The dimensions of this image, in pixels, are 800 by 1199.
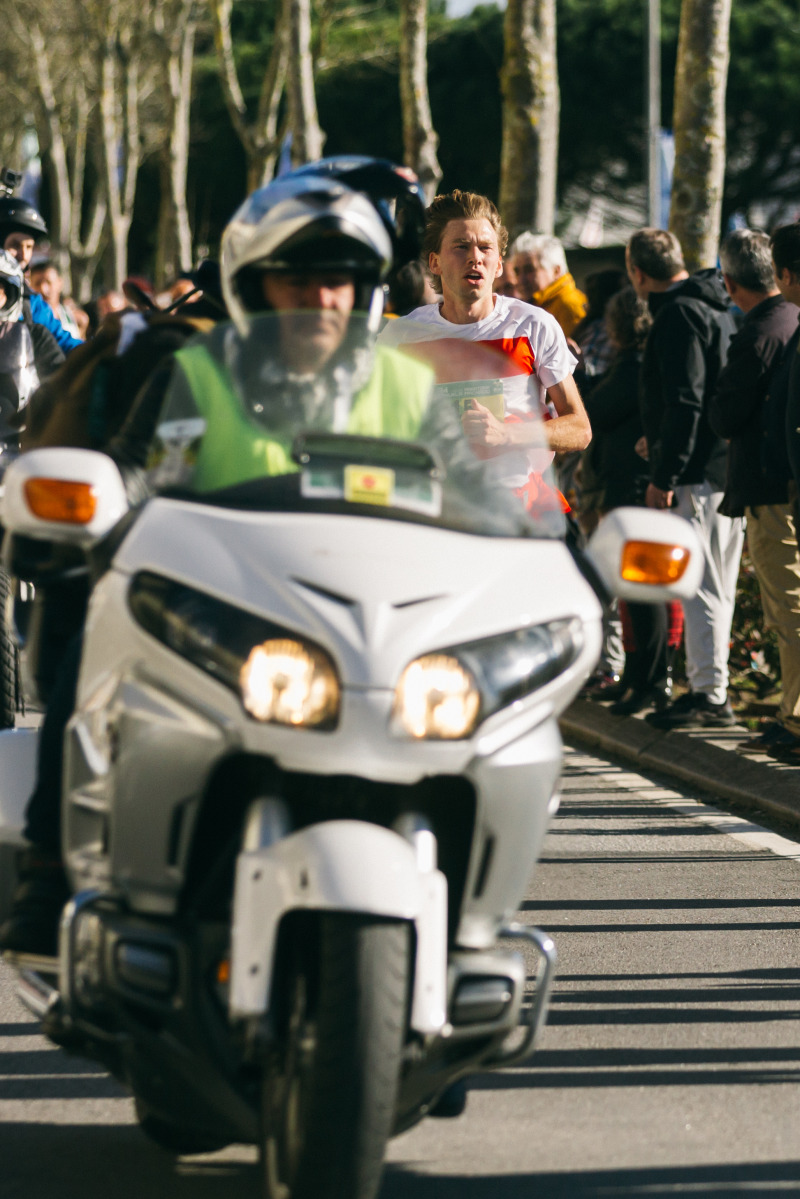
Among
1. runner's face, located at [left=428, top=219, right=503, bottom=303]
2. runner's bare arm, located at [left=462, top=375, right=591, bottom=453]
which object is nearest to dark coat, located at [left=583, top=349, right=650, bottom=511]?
runner's bare arm, located at [left=462, top=375, right=591, bottom=453]

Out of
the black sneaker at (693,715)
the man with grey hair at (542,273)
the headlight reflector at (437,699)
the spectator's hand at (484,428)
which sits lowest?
the black sneaker at (693,715)

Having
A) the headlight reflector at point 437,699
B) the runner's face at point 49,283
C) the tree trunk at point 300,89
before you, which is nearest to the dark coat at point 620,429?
the runner's face at point 49,283

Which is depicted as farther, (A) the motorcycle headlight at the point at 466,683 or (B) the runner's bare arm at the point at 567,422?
(B) the runner's bare arm at the point at 567,422

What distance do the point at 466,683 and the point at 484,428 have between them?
6.15ft

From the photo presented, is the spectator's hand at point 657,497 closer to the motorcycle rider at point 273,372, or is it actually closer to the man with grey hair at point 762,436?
the man with grey hair at point 762,436

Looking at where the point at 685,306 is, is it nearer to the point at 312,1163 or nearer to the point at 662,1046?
the point at 662,1046

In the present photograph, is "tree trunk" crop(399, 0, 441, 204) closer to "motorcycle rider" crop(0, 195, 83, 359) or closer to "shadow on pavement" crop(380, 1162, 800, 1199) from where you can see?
"motorcycle rider" crop(0, 195, 83, 359)

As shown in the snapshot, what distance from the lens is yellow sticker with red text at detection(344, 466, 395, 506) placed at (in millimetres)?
3281

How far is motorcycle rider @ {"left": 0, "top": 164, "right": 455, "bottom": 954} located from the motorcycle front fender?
0.66 metres

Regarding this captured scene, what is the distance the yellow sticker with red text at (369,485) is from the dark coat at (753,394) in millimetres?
5458

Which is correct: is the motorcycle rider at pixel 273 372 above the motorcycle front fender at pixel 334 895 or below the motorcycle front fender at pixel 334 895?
above

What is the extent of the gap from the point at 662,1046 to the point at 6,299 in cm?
472

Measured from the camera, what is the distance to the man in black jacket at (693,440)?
9.28 meters

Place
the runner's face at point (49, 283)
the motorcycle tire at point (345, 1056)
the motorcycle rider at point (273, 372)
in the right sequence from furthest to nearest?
the runner's face at point (49, 283) < the motorcycle rider at point (273, 372) < the motorcycle tire at point (345, 1056)
